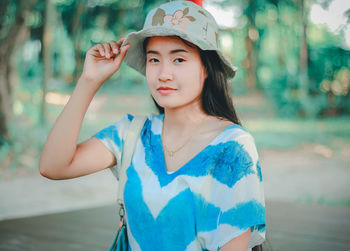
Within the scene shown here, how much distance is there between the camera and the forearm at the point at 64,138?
1.54m

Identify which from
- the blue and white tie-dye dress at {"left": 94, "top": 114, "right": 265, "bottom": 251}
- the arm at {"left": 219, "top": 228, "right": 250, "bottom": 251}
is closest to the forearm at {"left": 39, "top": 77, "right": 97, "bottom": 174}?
the blue and white tie-dye dress at {"left": 94, "top": 114, "right": 265, "bottom": 251}

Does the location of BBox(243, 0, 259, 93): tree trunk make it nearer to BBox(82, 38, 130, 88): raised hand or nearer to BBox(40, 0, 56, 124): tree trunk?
BBox(40, 0, 56, 124): tree trunk

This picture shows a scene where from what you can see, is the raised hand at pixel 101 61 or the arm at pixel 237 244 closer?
the arm at pixel 237 244

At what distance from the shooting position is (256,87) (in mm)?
11219

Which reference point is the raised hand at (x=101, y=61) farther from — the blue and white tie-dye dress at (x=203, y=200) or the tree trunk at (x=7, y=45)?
the tree trunk at (x=7, y=45)

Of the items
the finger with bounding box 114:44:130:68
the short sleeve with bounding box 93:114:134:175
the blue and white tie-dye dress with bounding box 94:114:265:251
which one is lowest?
the blue and white tie-dye dress with bounding box 94:114:265:251

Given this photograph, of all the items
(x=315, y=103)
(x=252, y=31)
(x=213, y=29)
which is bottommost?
(x=315, y=103)

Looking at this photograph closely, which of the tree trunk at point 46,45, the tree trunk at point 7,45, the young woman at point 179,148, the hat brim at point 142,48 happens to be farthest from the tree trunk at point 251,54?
the young woman at point 179,148

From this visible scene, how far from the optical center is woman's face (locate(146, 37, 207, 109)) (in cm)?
153

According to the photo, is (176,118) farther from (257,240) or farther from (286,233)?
(286,233)

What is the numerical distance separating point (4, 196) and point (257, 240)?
4.23 m


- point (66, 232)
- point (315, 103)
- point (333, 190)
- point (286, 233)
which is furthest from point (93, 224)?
point (315, 103)

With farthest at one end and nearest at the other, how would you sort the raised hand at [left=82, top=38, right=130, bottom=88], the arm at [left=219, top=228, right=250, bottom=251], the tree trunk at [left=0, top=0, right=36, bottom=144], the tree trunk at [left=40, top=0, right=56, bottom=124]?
the tree trunk at [left=40, top=0, right=56, bottom=124], the tree trunk at [left=0, top=0, right=36, bottom=144], the raised hand at [left=82, top=38, right=130, bottom=88], the arm at [left=219, top=228, right=250, bottom=251]

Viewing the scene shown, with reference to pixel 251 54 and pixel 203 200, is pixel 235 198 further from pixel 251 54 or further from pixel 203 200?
pixel 251 54
